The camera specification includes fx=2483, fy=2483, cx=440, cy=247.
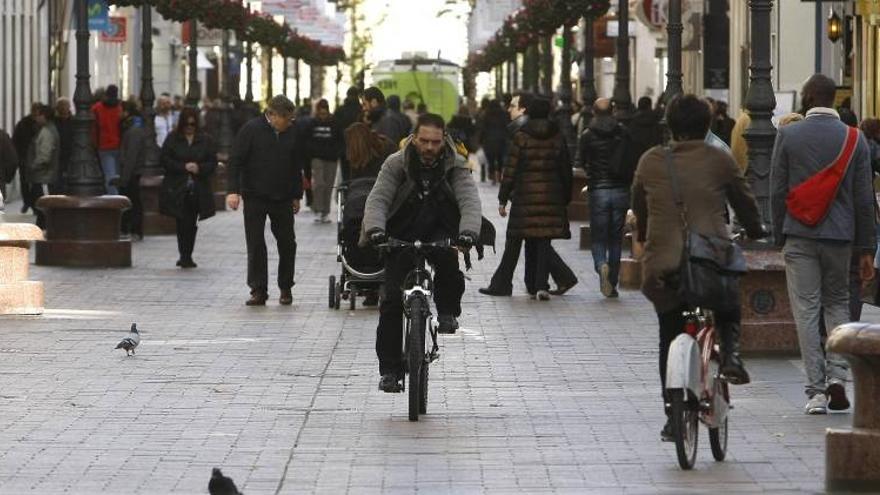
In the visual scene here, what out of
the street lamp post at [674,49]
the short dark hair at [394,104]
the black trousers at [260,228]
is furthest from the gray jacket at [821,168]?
the short dark hair at [394,104]

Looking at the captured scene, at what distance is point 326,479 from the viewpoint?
420 inches

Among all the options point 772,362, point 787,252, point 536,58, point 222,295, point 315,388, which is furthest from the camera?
point 536,58

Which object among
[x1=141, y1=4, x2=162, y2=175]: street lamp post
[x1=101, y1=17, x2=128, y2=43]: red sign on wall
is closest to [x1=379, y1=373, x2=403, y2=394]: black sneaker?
[x1=141, y1=4, x2=162, y2=175]: street lamp post

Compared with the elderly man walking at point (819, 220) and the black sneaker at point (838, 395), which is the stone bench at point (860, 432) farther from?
the black sneaker at point (838, 395)

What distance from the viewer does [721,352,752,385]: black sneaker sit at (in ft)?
36.3

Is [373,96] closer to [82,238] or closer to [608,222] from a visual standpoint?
[82,238]

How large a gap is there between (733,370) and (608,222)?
10.7m

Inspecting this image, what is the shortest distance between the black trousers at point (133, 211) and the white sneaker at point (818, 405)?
17003 millimetres

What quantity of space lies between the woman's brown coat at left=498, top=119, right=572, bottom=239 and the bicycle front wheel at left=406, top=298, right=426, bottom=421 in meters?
8.48

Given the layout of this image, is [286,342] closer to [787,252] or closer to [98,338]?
[98,338]

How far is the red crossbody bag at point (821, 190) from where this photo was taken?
41.5ft

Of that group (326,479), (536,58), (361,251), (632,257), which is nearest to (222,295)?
(361,251)

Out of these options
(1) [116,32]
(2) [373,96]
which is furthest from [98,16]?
(2) [373,96]

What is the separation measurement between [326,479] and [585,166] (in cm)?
1168
